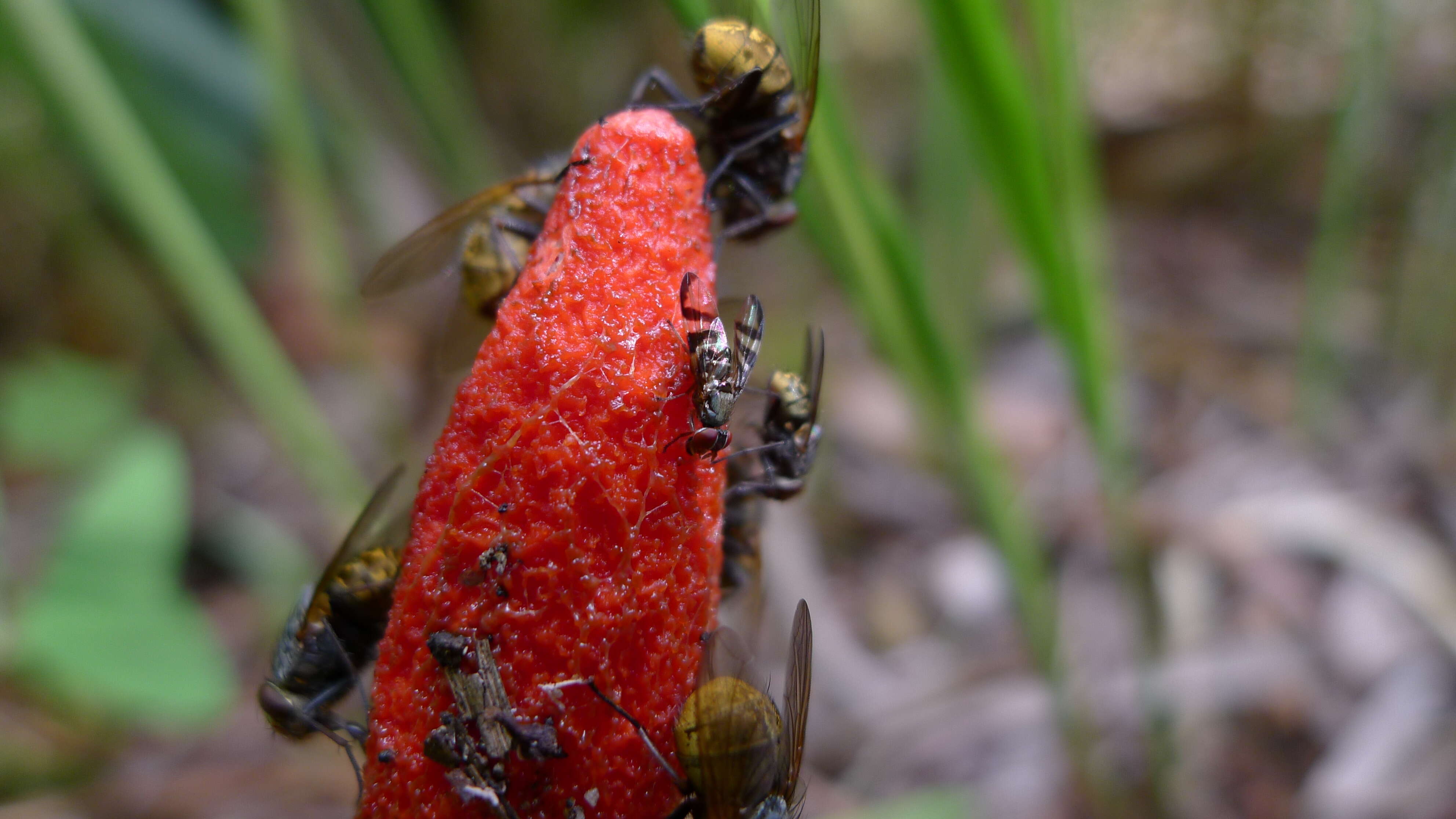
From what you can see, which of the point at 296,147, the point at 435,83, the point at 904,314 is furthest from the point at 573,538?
the point at 296,147

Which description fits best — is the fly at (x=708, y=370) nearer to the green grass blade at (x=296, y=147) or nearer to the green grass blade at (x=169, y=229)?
the green grass blade at (x=169, y=229)

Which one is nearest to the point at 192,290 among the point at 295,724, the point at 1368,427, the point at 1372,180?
the point at 295,724

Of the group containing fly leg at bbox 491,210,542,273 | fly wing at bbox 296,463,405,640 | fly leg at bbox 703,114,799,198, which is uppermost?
fly leg at bbox 491,210,542,273

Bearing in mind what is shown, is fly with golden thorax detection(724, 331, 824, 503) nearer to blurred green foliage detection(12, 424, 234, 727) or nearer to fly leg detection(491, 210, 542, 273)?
fly leg detection(491, 210, 542, 273)

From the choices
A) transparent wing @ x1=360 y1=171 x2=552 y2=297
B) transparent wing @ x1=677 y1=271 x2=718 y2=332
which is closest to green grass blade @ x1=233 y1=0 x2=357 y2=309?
transparent wing @ x1=360 y1=171 x2=552 y2=297

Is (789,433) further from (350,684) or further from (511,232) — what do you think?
(350,684)
